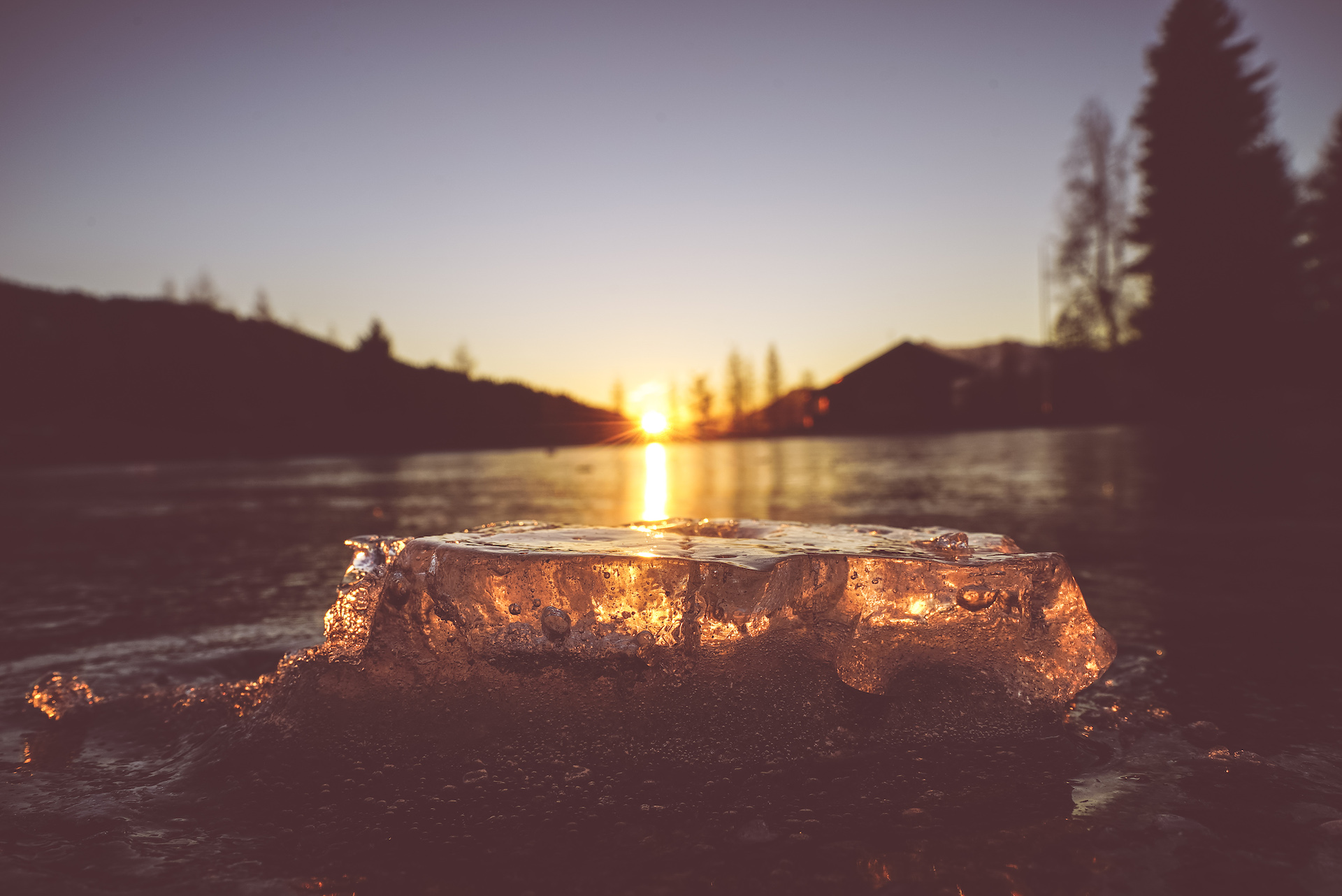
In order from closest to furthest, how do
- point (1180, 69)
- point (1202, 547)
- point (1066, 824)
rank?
point (1066, 824), point (1202, 547), point (1180, 69)

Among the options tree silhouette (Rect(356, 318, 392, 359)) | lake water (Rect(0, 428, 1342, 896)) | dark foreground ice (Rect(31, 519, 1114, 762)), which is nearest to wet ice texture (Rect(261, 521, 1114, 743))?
dark foreground ice (Rect(31, 519, 1114, 762))

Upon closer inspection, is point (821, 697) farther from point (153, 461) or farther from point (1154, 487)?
point (153, 461)

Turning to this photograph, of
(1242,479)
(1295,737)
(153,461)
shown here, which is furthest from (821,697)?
(153,461)

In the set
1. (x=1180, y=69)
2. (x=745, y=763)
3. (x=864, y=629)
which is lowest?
(x=745, y=763)

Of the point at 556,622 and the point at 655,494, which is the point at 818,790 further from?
the point at 655,494

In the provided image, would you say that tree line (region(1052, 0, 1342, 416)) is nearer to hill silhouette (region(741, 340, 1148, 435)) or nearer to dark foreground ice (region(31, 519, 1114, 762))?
hill silhouette (region(741, 340, 1148, 435))

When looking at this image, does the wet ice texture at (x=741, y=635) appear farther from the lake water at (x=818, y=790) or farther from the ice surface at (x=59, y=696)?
the ice surface at (x=59, y=696)

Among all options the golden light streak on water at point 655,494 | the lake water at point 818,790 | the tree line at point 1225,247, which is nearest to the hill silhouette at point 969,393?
the tree line at point 1225,247

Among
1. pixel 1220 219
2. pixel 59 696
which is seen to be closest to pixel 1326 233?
pixel 1220 219
